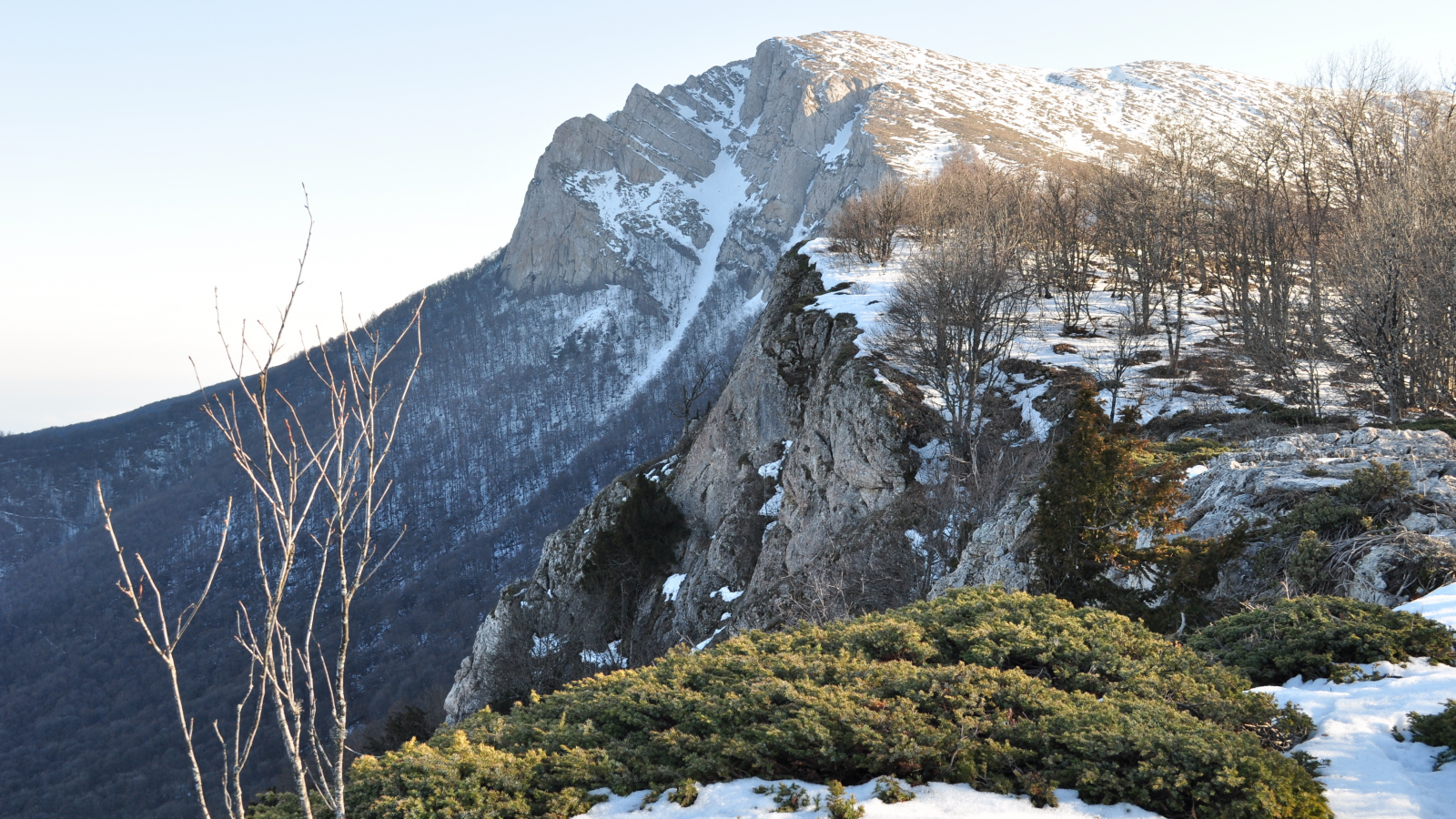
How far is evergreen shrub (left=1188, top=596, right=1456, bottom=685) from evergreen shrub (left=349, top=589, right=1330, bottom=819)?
0.62m

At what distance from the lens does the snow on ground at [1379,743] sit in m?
4.34

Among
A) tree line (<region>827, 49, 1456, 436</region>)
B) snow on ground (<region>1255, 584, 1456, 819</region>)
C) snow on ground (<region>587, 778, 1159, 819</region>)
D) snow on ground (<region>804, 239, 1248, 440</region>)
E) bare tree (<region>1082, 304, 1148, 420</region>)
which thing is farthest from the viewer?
snow on ground (<region>804, 239, 1248, 440</region>)

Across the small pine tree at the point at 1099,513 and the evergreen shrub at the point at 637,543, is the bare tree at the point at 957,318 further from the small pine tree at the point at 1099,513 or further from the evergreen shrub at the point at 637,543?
the evergreen shrub at the point at 637,543

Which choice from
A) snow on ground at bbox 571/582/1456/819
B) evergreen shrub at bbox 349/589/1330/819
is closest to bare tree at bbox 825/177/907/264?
evergreen shrub at bbox 349/589/1330/819

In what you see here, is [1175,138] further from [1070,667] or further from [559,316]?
[559,316]

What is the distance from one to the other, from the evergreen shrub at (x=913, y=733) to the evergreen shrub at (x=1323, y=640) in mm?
625

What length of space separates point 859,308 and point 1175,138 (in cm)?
1627

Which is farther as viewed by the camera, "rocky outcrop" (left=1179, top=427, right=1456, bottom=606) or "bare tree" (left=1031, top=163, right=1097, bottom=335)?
"bare tree" (left=1031, top=163, right=1097, bottom=335)

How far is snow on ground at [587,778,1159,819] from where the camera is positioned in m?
4.52

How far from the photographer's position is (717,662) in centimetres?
661

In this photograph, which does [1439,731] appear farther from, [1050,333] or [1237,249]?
[1237,249]

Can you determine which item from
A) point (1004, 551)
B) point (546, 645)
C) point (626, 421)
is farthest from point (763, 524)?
point (626, 421)

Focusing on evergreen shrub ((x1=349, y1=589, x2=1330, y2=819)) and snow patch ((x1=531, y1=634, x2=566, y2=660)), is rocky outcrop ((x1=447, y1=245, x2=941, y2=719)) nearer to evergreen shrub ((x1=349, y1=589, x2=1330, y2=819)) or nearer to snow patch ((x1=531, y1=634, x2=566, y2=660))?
snow patch ((x1=531, y1=634, x2=566, y2=660))

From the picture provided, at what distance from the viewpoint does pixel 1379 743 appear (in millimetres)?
4961
